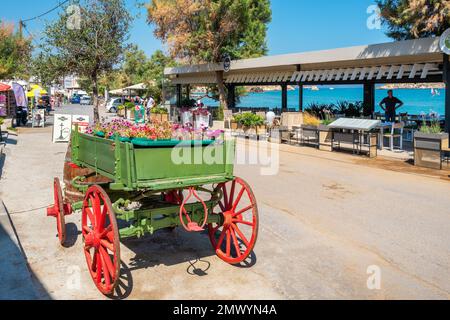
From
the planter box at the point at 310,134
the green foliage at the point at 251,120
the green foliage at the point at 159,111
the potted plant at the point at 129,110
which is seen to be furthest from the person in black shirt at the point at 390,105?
the potted plant at the point at 129,110

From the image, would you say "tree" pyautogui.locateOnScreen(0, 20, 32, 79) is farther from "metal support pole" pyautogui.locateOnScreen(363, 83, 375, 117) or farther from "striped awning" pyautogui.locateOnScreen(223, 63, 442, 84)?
"metal support pole" pyautogui.locateOnScreen(363, 83, 375, 117)

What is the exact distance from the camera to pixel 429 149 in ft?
38.3

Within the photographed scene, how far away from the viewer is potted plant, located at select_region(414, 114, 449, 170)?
11352 millimetres

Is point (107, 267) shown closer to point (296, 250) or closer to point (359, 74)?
point (296, 250)

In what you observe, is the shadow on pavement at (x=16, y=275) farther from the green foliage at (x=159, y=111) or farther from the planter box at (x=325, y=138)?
the green foliage at (x=159, y=111)

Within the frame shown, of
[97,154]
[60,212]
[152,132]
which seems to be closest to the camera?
[152,132]

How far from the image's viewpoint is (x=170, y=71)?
31688 millimetres

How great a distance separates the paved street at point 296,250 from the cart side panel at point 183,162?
3.75 feet

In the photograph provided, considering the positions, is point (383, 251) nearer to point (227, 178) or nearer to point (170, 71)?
point (227, 178)

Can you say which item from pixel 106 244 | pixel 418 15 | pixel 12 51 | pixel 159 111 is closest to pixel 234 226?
pixel 106 244

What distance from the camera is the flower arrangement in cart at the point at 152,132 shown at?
5.06 metres

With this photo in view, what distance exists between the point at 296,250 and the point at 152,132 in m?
2.36

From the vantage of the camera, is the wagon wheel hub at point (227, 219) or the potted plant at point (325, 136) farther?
the potted plant at point (325, 136)
